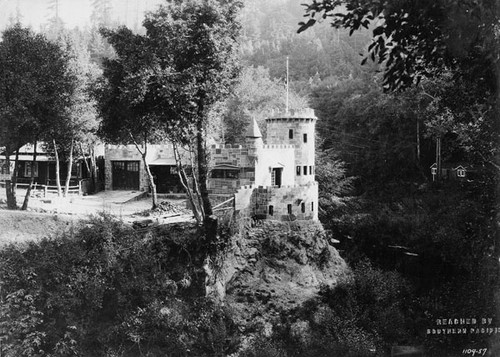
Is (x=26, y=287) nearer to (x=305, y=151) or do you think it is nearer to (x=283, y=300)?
(x=283, y=300)

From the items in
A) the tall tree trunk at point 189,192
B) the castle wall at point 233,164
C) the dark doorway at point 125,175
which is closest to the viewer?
the tall tree trunk at point 189,192

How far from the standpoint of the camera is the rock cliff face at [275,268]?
21.0 metres

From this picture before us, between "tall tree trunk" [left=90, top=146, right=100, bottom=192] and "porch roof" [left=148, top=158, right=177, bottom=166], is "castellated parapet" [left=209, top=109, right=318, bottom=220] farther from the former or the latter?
"tall tree trunk" [left=90, top=146, right=100, bottom=192]

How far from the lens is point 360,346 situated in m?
17.6

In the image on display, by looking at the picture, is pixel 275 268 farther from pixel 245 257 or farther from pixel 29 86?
pixel 29 86

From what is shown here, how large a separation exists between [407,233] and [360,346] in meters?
13.4

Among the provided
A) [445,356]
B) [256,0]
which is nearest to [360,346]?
[445,356]

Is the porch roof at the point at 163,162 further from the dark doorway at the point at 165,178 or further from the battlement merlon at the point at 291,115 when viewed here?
the battlement merlon at the point at 291,115

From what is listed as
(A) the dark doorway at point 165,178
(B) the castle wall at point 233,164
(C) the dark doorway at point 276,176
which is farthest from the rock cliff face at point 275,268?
(A) the dark doorway at point 165,178

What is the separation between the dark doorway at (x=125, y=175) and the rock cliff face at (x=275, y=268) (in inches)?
464

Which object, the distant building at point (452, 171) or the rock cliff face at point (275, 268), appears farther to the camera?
the distant building at point (452, 171)

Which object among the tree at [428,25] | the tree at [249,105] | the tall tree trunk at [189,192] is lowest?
the tall tree trunk at [189,192]

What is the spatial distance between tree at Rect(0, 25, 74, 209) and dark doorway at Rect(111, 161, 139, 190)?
1175 centimetres

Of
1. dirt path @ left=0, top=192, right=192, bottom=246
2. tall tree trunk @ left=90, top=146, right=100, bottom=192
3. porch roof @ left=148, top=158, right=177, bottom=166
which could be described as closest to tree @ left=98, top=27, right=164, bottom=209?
dirt path @ left=0, top=192, right=192, bottom=246
